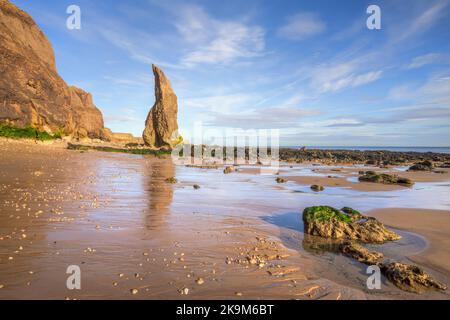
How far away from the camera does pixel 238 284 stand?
4723mm

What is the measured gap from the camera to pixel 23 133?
1126 inches

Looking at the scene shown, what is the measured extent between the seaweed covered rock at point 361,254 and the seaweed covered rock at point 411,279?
676mm

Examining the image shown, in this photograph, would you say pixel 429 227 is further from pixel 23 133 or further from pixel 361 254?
pixel 23 133

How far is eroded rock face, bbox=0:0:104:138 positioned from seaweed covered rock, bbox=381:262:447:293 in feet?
109

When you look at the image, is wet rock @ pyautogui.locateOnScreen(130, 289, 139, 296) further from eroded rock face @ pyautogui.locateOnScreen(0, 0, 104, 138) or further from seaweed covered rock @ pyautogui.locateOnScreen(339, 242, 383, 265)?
eroded rock face @ pyautogui.locateOnScreen(0, 0, 104, 138)

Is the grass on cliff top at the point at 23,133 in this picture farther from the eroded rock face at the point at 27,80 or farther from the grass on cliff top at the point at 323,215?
the grass on cliff top at the point at 323,215

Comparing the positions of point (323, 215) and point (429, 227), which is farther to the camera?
point (429, 227)

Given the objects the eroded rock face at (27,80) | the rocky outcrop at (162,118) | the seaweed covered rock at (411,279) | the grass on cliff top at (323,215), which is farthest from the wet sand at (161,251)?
the rocky outcrop at (162,118)

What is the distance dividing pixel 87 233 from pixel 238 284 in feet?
12.7

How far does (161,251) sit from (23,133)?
96.9 ft

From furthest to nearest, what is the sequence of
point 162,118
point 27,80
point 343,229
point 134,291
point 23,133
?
1. point 162,118
2. point 27,80
3. point 23,133
4. point 343,229
5. point 134,291

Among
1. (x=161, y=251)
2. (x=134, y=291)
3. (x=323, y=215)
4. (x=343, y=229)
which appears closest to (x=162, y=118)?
(x=323, y=215)

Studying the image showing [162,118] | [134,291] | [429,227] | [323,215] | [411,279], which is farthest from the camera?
Answer: [162,118]
